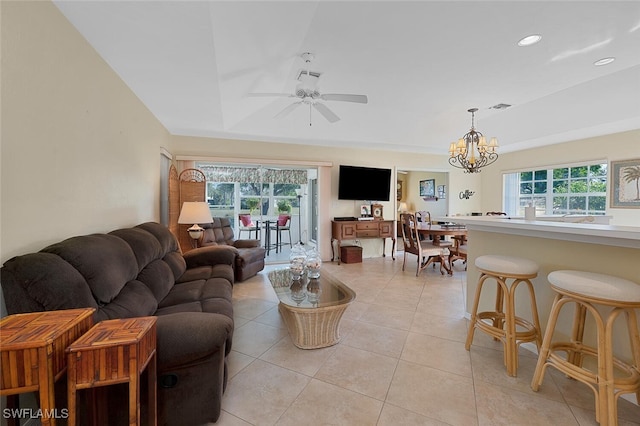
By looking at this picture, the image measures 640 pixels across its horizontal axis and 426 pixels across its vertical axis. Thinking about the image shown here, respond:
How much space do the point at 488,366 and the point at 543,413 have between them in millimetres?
437

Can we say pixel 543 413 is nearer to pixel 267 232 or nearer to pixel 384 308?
pixel 384 308

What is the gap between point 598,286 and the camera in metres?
1.40

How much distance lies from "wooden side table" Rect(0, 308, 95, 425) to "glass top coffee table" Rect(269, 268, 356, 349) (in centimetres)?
141

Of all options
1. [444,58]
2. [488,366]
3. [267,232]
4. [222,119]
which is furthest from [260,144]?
[488,366]

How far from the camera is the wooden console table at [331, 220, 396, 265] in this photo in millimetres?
5395

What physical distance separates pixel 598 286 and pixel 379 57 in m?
2.61

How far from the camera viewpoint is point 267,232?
6266mm

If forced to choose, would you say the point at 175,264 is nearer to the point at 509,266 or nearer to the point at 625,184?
the point at 509,266

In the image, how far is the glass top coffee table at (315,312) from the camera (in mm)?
2105

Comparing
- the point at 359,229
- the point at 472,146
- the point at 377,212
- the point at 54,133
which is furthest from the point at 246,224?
the point at 472,146

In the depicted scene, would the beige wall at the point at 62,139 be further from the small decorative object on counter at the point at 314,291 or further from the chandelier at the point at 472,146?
the chandelier at the point at 472,146

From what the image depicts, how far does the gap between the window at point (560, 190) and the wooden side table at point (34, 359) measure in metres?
7.09

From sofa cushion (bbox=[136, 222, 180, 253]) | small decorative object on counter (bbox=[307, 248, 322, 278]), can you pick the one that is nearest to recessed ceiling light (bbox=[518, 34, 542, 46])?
small decorative object on counter (bbox=[307, 248, 322, 278])

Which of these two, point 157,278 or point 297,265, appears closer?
point 157,278
